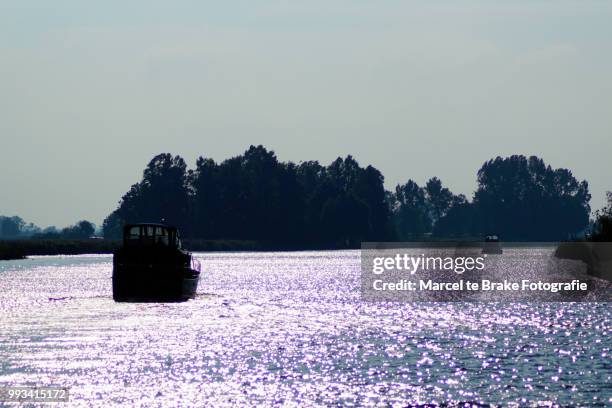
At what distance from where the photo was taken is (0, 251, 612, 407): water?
143ft

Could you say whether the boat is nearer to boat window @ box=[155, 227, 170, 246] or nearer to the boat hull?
the boat hull

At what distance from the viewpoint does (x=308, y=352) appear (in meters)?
56.6

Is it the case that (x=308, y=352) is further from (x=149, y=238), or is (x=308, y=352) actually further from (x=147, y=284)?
(x=149, y=238)

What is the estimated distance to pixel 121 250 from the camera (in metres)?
87.9

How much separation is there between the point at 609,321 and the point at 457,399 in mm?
33151

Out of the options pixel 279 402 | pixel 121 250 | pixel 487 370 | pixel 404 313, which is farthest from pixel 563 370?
pixel 121 250

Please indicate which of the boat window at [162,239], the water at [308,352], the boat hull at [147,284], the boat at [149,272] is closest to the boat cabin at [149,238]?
the boat window at [162,239]

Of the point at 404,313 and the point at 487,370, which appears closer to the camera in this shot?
the point at 487,370

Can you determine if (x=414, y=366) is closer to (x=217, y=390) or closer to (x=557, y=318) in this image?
(x=217, y=390)

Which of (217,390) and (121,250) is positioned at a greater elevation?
(121,250)

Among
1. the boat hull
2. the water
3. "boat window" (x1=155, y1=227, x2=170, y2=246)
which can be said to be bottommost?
the water

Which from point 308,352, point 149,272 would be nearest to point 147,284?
point 149,272

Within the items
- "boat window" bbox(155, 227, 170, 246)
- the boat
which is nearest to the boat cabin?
"boat window" bbox(155, 227, 170, 246)

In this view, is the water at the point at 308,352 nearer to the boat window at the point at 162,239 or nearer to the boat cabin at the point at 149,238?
the boat cabin at the point at 149,238
